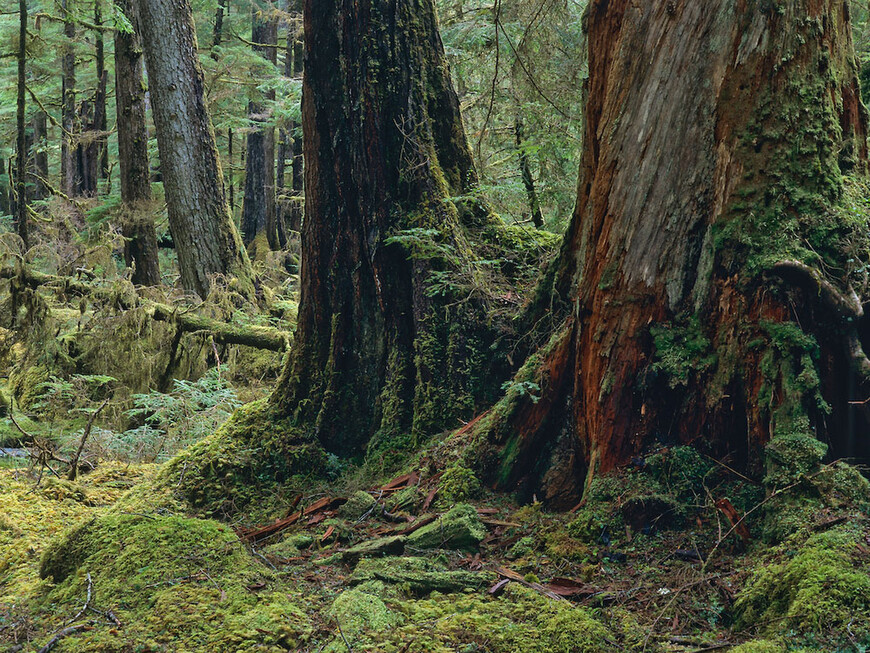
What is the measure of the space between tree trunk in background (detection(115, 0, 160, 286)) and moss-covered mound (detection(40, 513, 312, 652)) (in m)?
8.26

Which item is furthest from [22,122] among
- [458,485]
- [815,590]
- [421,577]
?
[815,590]

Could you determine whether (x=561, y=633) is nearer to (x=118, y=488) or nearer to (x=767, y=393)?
(x=767, y=393)

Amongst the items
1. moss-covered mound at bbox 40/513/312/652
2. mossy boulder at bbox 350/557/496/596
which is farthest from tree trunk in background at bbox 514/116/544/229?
moss-covered mound at bbox 40/513/312/652

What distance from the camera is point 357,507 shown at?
4230 mm

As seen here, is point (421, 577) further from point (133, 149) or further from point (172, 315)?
point (133, 149)

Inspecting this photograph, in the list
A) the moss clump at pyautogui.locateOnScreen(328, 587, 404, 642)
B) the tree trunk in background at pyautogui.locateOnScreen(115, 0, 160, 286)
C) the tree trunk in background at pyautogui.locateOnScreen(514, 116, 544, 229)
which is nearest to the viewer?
the moss clump at pyautogui.locateOnScreen(328, 587, 404, 642)

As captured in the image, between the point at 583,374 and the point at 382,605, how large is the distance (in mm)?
1747

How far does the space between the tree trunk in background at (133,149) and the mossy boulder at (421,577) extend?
370 inches

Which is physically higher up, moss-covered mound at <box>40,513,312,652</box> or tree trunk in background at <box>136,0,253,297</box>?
tree trunk in background at <box>136,0,253,297</box>

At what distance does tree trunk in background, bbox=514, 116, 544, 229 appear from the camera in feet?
21.6

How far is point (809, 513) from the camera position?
2.82 m

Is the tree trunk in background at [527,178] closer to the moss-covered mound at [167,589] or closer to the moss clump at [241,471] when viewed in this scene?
the moss clump at [241,471]

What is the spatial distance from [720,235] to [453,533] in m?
2.13

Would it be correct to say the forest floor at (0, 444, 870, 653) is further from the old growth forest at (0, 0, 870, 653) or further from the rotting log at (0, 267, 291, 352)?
the rotting log at (0, 267, 291, 352)
